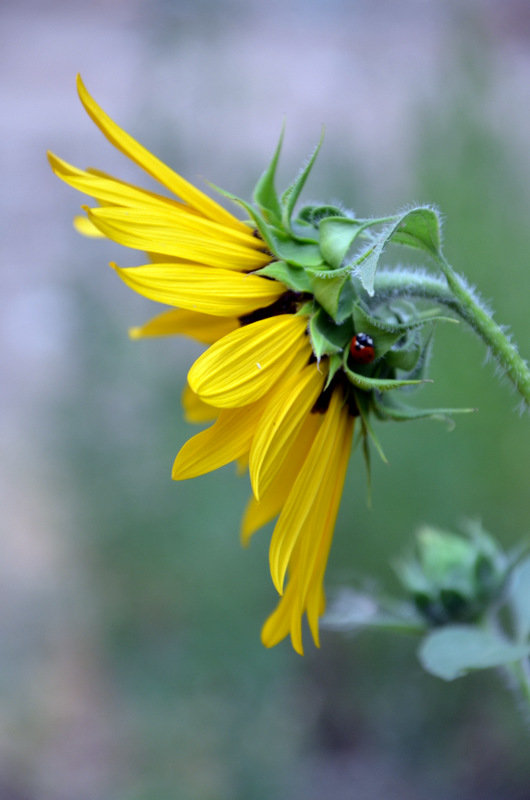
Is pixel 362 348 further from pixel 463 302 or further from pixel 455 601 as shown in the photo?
pixel 455 601

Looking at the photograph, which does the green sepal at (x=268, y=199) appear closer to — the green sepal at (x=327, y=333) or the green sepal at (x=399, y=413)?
the green sepal at (x=327, y=333)

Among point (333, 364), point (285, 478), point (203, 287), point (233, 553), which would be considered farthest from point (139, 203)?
point (233, 553)

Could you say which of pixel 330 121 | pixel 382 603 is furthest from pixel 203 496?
pixel 330 121

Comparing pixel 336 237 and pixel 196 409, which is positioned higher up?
pixel 336 237

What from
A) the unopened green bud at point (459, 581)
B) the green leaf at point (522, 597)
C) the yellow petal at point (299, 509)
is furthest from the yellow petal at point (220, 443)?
the unopened green bud at point (459, 581)

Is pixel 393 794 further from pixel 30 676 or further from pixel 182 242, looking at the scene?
pixel 182 242

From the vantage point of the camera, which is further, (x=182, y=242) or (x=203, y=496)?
(x=203, y=496)

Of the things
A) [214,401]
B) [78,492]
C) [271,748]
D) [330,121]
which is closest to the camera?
[214,401]
